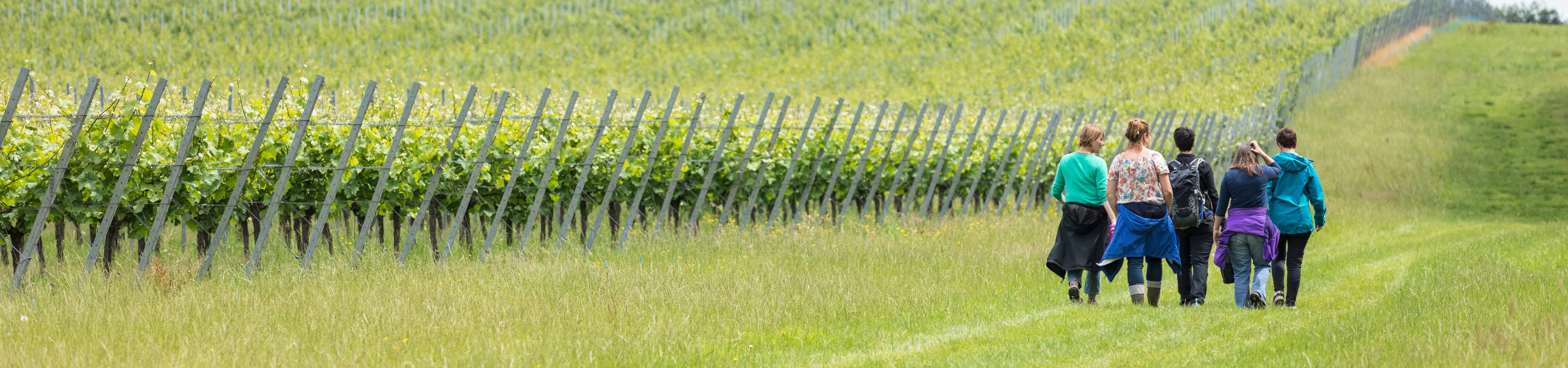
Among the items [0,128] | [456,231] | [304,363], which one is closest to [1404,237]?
[456,231]

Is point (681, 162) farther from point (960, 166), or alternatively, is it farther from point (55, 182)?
point (55, 182)

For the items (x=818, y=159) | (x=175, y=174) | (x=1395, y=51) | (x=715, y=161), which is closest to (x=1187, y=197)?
(x=715, y=161)

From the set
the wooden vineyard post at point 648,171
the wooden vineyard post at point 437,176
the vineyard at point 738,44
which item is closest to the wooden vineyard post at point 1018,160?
the wooden vineyard post at point 648,171

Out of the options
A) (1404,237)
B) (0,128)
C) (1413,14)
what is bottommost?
(1404,237)

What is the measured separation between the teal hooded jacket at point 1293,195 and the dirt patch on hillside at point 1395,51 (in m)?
35.3

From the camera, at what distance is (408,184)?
914 centimetres

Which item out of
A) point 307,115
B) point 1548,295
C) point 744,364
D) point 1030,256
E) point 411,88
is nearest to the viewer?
point 744,364

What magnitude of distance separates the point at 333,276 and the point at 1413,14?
51214 millimetres

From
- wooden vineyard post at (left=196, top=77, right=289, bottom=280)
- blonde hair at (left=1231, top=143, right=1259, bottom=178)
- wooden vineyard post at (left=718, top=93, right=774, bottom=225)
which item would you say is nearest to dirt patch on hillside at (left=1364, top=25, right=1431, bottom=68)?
wooden vineyard post at (left=718, top=93, right=774, bottom=225)

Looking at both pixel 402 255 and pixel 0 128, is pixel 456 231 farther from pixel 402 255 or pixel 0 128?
pixel 0 128

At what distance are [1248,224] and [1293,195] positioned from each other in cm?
35

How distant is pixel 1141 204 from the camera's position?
691 centimetres

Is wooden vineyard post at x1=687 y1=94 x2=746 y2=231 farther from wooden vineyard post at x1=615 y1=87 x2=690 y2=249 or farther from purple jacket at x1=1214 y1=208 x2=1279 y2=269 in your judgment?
purple jacket at x1=1214 y1=208 x2=1279 y2=269

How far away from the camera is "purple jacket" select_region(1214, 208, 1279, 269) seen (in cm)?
692
